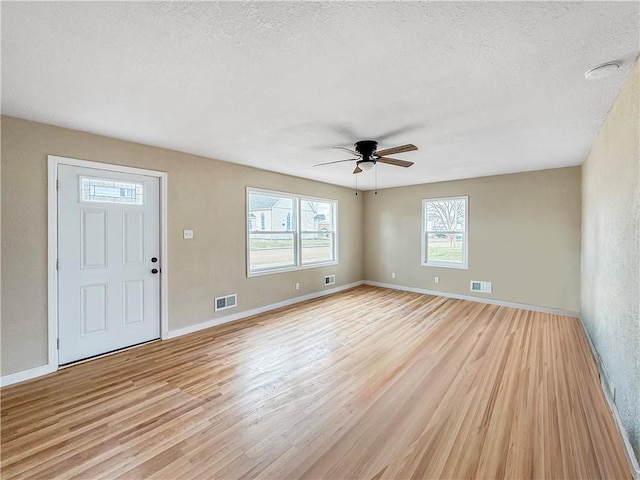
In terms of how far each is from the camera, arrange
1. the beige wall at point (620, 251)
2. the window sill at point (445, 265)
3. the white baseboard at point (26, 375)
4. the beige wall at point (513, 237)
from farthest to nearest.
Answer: the window sill at point (445, 265)
the beige wall at point (513, 237)
the white baseboard at point (26, 375)
the beige wall at point (620, 251)

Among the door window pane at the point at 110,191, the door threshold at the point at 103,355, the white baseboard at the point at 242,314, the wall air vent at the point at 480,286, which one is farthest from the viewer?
the wall air vent at the point at 480,286

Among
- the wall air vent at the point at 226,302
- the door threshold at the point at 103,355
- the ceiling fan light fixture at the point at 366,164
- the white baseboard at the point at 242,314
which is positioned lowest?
the door threshold at the point at 103,355

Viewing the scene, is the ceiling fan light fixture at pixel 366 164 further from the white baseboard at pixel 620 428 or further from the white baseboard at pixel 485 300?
the white baseboard at pixel 485 300

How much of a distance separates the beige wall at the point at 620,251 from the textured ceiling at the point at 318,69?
248 millimetres

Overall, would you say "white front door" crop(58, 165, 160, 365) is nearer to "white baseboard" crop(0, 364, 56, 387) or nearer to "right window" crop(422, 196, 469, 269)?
"white baseboard" crop(0, 364, 56, 387)

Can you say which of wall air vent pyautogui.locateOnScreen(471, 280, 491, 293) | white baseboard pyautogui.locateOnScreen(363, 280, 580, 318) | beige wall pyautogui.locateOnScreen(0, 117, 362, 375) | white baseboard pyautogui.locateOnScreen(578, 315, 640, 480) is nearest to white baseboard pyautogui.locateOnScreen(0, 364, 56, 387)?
beige wall pyautogui.locateOnScreen(0, 117, 362, 375)

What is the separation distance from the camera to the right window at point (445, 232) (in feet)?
18.6

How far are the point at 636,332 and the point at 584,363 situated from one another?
1.64m

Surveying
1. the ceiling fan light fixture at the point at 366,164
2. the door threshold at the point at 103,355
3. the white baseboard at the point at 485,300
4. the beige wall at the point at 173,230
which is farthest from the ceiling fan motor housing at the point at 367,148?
the white baseboard at the point at 485,300

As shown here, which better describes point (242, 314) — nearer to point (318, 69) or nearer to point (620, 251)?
point (318, 69)

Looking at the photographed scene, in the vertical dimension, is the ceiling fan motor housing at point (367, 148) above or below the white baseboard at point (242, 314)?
above

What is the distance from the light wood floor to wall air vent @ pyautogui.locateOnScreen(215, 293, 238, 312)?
23.7 inches

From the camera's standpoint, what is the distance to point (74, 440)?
188cm

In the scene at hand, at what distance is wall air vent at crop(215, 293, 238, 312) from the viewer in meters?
4.19
